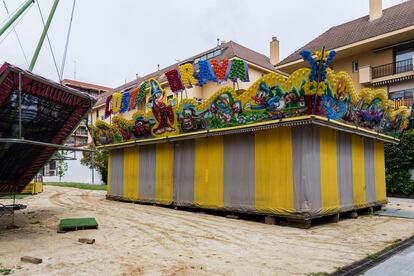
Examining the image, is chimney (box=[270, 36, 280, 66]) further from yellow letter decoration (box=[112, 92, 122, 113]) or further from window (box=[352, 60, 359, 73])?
yellow letter decoration (box=[112, 92, 122, 113])

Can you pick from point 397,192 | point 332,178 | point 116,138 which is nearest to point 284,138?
point 332,178

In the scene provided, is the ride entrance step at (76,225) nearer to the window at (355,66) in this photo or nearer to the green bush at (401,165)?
the green bush at (401,165)

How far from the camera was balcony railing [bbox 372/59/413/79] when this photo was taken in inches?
930

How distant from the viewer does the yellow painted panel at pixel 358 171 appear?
12148 mm

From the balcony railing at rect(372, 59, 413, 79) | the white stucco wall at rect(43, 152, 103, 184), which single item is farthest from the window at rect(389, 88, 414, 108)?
the white stucco wall at rect(43, 152, 103, 184)

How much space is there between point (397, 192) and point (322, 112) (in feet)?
51.3

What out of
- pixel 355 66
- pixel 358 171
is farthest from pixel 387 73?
pixel 358 171

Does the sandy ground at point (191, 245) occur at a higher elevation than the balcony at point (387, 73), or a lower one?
lower

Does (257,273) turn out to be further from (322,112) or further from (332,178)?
(332,178)

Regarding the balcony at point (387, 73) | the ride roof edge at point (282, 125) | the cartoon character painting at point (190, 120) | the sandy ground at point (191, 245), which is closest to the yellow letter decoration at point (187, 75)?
the cartoon character painting at point (190, 120)

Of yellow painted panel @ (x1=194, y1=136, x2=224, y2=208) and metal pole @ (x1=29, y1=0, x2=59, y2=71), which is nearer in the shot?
yellow painted panel @ (x1=194, y1=136, x2=224, y2=208)

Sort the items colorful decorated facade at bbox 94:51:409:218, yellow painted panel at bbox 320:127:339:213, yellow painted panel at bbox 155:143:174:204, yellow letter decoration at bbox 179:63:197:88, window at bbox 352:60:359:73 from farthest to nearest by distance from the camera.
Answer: window at bbox 352:60:359:73, yellow painted panel at bbox 155:143:174:204, yellow letter decoration at bbox 179:63:197:88, yellow painted panel at bbox 320:127:339:213, colorful decorated facade at bbox 94:51:409:218

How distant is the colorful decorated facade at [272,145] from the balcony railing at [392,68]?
1118 centimetres

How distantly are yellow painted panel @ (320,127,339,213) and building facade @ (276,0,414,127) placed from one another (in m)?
13.6
